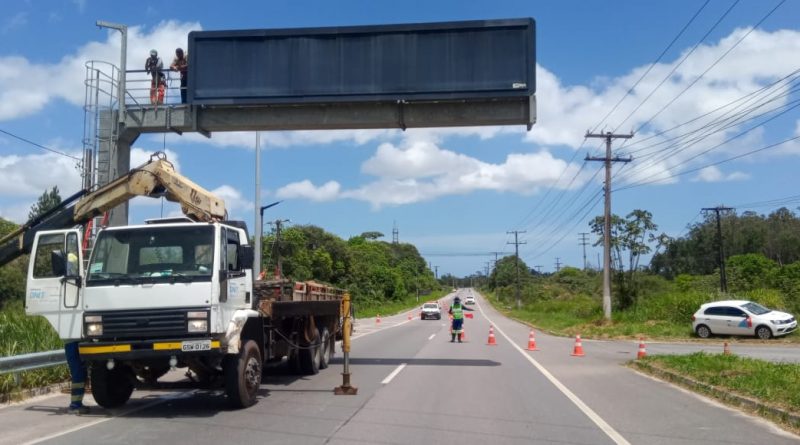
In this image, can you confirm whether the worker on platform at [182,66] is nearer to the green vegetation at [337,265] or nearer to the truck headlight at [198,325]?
the truck headlight at [198,325]

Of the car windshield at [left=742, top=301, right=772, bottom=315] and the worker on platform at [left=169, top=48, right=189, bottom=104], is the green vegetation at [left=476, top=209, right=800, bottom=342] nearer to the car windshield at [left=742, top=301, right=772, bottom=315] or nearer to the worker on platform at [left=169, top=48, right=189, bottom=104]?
the car windshield at [left=742, top=301, right=772, bottom=315]

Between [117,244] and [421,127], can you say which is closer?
[117,244]

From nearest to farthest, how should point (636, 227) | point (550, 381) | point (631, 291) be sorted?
point (550, 381), point (631, 291), point (636, 227)

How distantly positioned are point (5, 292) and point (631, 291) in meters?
36.4

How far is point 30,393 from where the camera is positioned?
12.4m

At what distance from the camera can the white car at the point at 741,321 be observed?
29.0 m

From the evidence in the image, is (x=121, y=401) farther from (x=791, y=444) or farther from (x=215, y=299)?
(x=791, y=444)

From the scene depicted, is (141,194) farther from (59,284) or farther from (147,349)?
(147,349)

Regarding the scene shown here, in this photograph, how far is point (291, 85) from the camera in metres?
16.8

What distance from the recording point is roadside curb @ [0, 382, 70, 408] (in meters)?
11.7

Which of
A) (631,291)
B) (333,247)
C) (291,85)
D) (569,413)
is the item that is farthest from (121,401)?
(333,247)

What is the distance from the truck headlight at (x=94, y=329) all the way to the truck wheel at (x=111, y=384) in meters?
0.58

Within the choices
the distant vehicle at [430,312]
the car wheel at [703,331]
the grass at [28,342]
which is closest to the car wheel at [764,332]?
the car wheel at [703,331]

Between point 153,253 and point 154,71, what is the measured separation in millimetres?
8115
